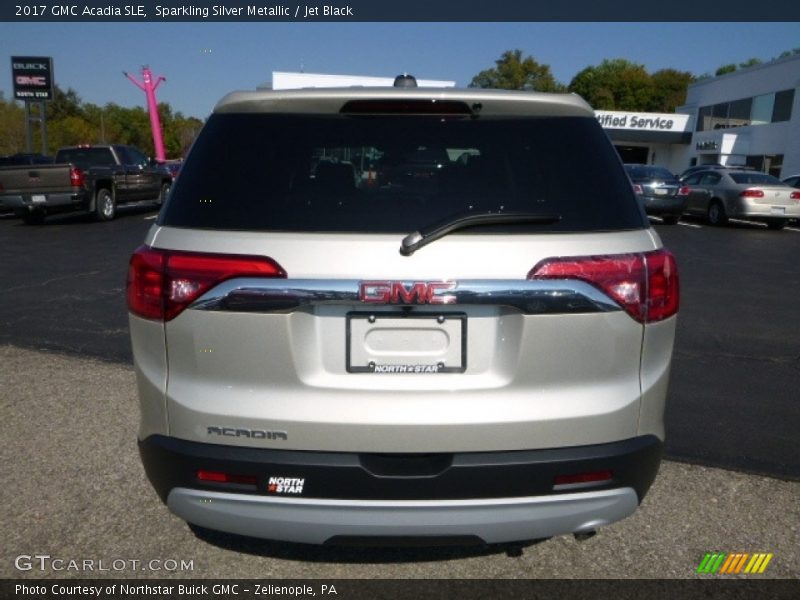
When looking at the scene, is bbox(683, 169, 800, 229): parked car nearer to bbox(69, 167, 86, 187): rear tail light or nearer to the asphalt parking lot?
the asphalt parking lot

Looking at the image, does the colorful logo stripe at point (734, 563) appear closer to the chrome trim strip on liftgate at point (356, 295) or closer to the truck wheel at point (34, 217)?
the chrome trim strip on liftgate at point (356, 295)

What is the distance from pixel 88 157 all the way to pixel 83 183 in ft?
7.71

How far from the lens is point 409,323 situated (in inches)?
91.4

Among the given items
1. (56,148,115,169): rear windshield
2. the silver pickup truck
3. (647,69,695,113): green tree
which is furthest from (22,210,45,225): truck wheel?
(647,69,695,113): green tree

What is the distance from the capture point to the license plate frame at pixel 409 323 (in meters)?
2.31

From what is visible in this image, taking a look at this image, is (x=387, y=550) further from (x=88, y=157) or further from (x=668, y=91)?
(x=668, y=91)

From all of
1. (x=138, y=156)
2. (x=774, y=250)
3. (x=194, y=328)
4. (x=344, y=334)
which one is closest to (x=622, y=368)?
(x=344, y=334)

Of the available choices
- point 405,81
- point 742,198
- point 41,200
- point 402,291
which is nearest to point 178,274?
point 402,291

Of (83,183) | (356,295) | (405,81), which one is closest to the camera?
(356,295)

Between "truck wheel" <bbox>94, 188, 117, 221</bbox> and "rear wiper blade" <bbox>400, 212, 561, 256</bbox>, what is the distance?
688 inches

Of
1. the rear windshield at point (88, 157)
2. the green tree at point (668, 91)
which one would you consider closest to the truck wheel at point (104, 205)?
the rear windshield at point (88, 157)

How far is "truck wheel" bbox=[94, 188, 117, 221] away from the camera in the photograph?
18011 mm

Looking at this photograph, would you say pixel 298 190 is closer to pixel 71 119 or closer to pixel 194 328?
pixel 194 328

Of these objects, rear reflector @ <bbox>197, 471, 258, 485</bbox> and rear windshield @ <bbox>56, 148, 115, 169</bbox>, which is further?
rear windshield @ <bbox>56, 148, 115, 169</bbox>
